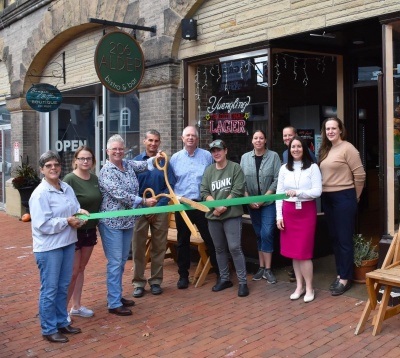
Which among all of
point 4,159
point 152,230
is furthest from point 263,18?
point 4,159

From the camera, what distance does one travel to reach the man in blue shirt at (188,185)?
240 inches

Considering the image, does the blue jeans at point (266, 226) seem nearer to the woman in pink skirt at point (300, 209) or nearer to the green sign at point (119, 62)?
the woman in pink skirt at point (300, 209)

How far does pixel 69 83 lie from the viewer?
11906mm

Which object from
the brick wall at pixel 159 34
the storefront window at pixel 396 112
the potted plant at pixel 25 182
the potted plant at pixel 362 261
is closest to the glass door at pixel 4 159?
the brick wall at pixel 159 34

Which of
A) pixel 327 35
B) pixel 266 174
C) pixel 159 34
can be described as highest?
pixel 159 34

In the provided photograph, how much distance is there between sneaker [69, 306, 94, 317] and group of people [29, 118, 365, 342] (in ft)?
0.03

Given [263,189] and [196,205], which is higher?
[263,189]

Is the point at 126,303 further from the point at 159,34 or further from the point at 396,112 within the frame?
the point at 159,34

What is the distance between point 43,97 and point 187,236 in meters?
6.37

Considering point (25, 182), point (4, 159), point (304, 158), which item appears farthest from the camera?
point (4, 159)

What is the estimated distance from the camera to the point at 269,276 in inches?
246

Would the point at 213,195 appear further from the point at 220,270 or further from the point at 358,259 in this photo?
the point at 358,259

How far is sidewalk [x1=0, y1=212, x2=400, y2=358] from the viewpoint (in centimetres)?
433

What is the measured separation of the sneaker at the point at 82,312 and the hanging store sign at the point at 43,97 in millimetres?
6766
